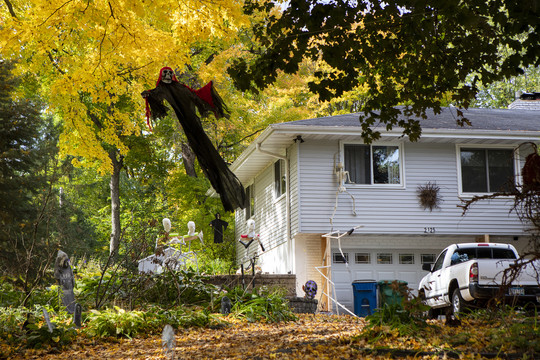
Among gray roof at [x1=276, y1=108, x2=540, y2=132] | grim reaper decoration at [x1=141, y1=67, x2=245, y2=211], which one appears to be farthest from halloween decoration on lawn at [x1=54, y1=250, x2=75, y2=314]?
gray roof at [x1=276, y1=108, x2=540, y2=132]

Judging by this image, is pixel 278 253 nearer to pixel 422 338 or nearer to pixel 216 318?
→ pixel 216 318

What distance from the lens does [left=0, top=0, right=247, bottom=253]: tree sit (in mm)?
11117

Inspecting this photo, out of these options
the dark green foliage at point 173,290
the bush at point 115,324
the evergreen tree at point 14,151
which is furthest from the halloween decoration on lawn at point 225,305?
the evergreen tree at point 14,151

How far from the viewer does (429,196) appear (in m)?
17.9

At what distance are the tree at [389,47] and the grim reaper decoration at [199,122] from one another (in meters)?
0.62

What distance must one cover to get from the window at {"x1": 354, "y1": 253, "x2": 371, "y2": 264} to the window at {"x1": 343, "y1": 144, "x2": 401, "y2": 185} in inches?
79.9

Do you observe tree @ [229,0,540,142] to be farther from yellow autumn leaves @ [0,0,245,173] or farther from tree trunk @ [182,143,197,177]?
tree trunk @ [182,143,197,177]

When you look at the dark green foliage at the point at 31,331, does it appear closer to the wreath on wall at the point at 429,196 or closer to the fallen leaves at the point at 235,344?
the fallen leaves at the point at 235,344

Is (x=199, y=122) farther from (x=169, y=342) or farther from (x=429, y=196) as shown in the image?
(x=429, y=196)

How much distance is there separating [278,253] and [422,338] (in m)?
12.7

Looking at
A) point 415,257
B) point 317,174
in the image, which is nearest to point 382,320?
point 317,174

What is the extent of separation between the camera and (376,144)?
1794cm

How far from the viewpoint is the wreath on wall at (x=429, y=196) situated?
1786 cm

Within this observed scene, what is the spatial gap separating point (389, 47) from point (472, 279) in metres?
5.74
